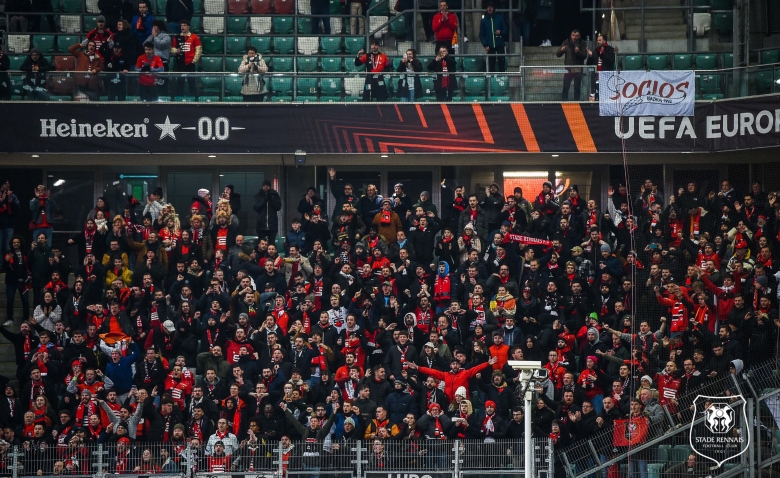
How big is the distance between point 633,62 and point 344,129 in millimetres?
5756

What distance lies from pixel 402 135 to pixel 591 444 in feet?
25.3

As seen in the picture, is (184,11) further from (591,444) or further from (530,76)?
(591,444)

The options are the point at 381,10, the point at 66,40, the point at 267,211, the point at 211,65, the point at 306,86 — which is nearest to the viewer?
the point at 267,211

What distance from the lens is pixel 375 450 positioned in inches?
702

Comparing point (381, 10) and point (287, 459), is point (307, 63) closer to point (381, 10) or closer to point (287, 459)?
point (381, 10)

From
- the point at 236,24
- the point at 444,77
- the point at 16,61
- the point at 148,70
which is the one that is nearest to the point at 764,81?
the point at 444,77

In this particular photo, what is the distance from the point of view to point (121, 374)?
65.5 feet

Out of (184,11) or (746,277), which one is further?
(184,11)

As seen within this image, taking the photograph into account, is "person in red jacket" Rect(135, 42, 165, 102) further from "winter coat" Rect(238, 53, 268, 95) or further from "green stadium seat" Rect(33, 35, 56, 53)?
"green stadium seat" Rect(33, 35, 56, 53)

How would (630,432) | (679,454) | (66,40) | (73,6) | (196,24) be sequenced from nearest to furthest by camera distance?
(679,454)
(630,432)
(66,40)
(196,24)
(73,6)

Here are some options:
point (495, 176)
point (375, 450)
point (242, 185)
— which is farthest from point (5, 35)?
point (375, 450)

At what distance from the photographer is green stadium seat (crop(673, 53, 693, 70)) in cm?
→ 2500

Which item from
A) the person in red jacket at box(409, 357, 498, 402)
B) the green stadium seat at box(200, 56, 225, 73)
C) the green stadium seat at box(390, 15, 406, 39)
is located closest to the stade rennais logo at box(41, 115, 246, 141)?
the green stadium seat at box(200, 56, 225, 73)

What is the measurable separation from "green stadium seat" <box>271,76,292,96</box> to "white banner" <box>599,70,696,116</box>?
5564 mm
